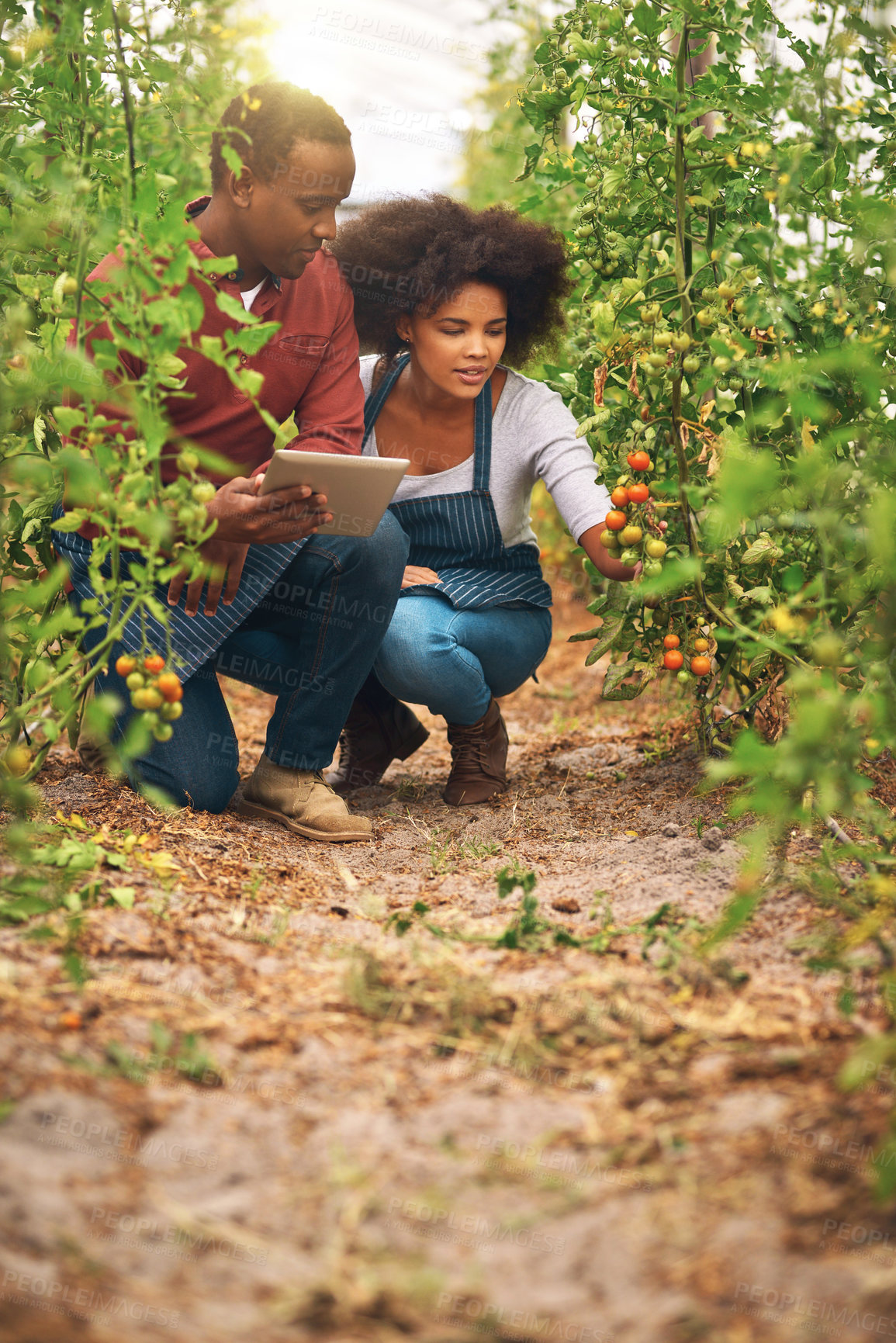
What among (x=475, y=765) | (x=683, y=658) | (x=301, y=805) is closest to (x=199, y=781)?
(x=301, y=805)

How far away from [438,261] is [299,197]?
0.46 metres

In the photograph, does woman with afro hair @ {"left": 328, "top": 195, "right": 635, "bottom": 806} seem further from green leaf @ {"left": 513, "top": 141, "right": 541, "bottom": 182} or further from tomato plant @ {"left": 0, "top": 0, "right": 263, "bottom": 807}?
tomato plant @ {"left": 0, "top": 0, "right": 263, "bottom": 807}

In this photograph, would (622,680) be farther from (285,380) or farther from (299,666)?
(285,380)

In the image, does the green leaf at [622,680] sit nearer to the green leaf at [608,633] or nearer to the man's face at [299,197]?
the green leaf at [608,633]

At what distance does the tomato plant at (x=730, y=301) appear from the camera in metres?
1.70

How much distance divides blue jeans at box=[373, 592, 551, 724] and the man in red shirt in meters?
0.12

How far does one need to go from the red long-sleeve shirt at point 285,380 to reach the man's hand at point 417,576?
0.35 m

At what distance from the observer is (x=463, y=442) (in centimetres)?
253

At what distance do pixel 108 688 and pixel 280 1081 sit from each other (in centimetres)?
127

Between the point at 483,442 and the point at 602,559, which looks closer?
the point at 602,559

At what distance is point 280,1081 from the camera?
1.12 m

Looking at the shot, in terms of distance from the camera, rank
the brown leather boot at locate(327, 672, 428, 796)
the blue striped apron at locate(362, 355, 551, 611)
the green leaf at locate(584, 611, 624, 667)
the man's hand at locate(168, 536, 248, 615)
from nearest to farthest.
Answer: the man's hand at locate(168, 536, 248, 615), the green leaf at locate(584, 611, 624, 667), the blue striped apron at locate(362, 355, 551, 611), the brown leather boot at locate(327, 672, 428, 796)

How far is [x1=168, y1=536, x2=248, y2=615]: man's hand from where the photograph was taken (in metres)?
2.06

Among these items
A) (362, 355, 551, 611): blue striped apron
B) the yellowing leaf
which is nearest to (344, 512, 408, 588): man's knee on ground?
(362, 355, 551, 611): blue striped apron
